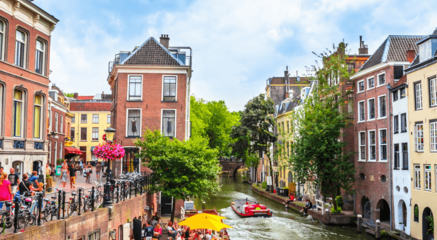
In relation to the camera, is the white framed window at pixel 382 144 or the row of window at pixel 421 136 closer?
the row of window at pixel 421 136

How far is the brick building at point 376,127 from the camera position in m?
29.0

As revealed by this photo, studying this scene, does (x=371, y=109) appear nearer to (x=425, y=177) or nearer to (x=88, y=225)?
(x=425, y=177)

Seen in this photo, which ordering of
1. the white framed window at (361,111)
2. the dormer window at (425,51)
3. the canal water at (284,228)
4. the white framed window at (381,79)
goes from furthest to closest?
the white framed window at (361,111) → the white framed window at (381,79) → the canal water at (284,228) → the dormer window at (425,51)

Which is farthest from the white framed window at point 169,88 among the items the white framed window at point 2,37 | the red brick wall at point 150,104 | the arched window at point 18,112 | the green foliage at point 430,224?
the green foliage at point 430,224

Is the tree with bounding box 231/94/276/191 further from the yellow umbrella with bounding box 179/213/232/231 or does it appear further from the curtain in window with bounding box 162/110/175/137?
the yellow umbrella with bounding box 179/213/232/231

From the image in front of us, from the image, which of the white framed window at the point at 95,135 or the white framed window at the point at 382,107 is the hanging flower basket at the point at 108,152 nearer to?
the white framed window at the point at 382,107

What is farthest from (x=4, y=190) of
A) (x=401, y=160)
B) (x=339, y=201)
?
(x=339, y=201)

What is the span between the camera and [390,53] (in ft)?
98.2

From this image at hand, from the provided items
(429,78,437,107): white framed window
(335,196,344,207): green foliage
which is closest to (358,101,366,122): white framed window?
(335,196,344,207): green foliage

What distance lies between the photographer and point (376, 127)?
30.6 meters

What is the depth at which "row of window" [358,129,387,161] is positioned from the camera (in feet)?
97.8

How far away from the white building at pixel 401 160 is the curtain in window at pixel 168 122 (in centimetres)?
1653

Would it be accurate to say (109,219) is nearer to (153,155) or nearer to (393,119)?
(153,155)

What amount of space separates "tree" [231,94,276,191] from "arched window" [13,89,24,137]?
34.8 m
